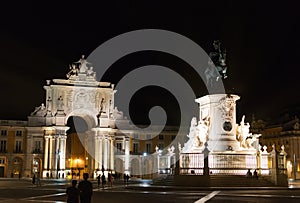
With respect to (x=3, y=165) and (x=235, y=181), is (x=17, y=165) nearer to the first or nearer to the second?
(x=3, y=165)

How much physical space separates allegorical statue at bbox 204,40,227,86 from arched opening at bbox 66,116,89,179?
176ft

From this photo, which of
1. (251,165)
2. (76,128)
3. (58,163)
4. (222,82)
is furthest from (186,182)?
(76,128)

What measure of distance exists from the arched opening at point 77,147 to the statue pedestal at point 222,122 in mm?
54048

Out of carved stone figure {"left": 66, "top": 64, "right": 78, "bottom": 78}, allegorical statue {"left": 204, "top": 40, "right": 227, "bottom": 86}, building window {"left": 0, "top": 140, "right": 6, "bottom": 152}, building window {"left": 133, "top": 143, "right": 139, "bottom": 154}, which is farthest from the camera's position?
building window {"left": 133, "top": 143, "right": 139, "bottom": 154}

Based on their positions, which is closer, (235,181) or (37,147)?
(235,181)

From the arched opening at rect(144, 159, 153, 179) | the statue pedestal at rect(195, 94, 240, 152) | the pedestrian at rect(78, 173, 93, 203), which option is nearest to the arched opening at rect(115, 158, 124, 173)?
the arched opening at rect(144, 159, 153, 179)

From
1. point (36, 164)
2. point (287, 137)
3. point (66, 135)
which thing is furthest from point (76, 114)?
point (287, 137)

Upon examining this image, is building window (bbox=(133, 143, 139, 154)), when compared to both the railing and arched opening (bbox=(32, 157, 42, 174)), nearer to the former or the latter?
arched opening (bbox=(32, 157, 42, 174))

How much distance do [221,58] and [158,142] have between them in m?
54.1

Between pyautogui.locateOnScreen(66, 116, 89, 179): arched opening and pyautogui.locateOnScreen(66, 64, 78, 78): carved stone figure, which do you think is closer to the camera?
pyautogui.locateOnScreen(66, 64, 78, 78): carved stone figure

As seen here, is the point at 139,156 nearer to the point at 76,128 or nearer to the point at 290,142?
the point at 76,128

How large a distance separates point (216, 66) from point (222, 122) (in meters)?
4.16

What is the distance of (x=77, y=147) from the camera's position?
88.1m

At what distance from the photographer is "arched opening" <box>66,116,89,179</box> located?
85500 mm
